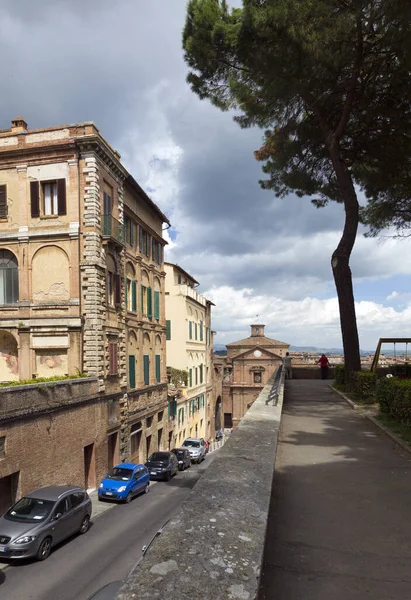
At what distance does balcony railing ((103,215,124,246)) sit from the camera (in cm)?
2317

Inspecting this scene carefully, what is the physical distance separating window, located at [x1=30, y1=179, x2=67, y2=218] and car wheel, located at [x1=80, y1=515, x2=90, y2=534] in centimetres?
1411

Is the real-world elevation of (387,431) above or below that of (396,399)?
below

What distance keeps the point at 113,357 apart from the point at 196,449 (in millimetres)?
13944

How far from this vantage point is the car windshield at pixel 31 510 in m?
12.9

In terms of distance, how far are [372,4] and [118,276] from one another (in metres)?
17.1

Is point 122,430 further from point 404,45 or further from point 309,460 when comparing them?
point 404,45

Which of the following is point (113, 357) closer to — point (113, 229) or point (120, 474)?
point (120, 474)

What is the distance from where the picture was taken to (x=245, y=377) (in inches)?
2689

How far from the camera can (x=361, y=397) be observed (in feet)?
43.6

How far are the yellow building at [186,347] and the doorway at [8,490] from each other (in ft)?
70.9

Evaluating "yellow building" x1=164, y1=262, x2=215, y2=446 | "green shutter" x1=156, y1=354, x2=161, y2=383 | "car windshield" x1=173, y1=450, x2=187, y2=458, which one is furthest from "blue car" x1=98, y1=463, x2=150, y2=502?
"yellow building" x1=164, y1=262, x2=215, y2=446

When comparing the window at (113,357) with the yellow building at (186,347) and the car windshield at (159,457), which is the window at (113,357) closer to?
the car windshield at (159,457)

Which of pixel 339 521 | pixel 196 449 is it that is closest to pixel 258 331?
pixel 196 449

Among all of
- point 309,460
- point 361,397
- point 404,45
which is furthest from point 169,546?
point 404,45
